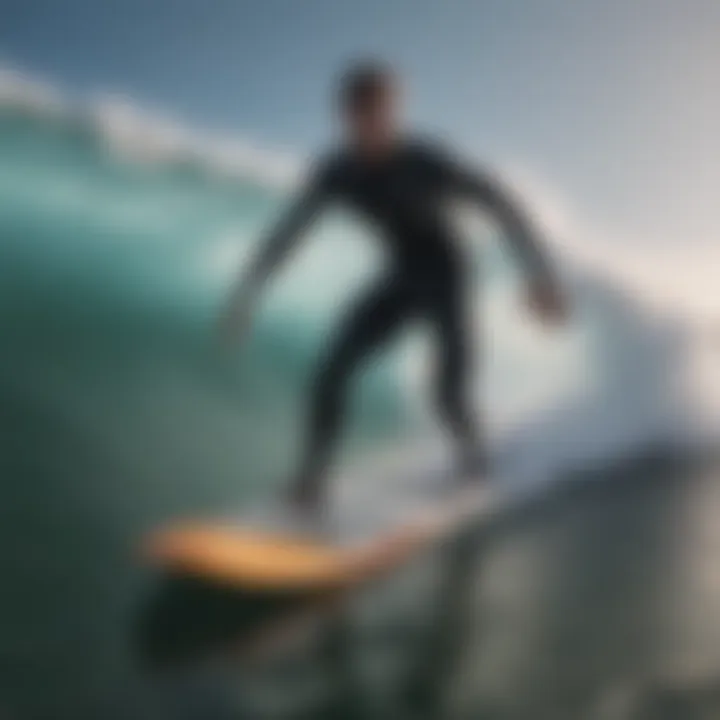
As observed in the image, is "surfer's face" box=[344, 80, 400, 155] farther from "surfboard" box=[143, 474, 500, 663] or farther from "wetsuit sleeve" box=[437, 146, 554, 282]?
"surfboard" box=[143, 474, 500, 663]

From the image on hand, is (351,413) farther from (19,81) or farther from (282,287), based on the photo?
(19,81)

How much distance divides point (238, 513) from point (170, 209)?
347 mm

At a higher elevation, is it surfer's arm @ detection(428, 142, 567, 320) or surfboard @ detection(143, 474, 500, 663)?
surfer's arm @ detection(428, 142, 567, 320)

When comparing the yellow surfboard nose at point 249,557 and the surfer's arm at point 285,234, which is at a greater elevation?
the surfer's arm at point 285,234

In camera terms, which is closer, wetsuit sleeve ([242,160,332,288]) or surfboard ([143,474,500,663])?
surfboard ([143,474,500,663])

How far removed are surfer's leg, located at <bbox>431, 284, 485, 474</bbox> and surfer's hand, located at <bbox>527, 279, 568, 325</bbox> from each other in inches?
3.0

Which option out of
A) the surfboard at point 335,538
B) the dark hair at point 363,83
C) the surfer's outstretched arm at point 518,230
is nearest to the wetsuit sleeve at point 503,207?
the surfer's outstretched arm at point 518,230

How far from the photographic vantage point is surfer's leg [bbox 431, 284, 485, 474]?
128 centimetres

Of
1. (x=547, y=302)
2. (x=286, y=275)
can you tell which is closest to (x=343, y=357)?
(x=286, y=275)

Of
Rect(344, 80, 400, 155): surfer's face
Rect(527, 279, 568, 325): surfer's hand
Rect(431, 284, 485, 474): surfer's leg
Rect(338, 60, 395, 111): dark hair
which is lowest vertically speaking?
Rect(431, 284, 485, 474): surfer's leg

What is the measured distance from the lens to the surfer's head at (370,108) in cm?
129

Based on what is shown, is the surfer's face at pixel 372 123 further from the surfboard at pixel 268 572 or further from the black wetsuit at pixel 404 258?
the surfboard at pixel 268 572

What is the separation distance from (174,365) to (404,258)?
10.6 inches

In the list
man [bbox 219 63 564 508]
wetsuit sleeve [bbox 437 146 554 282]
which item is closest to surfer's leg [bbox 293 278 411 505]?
man [bbox 219 63 564 508]
